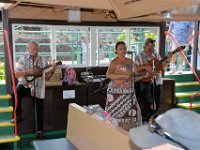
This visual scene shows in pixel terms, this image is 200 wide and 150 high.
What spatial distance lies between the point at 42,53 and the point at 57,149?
9.77 feet

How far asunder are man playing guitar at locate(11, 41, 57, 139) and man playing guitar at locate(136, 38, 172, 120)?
1.48 meters

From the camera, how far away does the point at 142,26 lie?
6020mm

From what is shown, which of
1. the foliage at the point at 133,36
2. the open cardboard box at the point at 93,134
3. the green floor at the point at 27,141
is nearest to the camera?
the open cardboard box at the point at 93,134

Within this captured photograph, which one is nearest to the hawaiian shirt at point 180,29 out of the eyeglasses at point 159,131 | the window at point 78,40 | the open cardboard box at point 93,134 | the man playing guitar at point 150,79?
the window at point 78,40

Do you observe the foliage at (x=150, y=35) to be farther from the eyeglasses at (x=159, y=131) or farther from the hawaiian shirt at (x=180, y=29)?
the eyeglasses at (x=159, y=131)

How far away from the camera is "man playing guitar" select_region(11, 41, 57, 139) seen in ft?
14.3

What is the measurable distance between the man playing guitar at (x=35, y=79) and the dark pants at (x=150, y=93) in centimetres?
155

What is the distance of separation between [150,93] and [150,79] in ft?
0.96

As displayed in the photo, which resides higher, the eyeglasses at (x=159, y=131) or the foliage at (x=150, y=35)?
the foliage at (x=150, y=35)

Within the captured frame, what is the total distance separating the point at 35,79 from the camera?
441cm

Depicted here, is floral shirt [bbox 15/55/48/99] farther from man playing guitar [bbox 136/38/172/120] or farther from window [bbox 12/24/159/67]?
man playing guitar [bbox 136/38/172/120]

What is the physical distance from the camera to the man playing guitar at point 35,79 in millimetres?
4367

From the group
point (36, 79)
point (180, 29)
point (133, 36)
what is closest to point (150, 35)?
point (133, 36)

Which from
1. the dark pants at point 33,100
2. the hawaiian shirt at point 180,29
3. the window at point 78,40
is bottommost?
the dark pants at point 33,100
